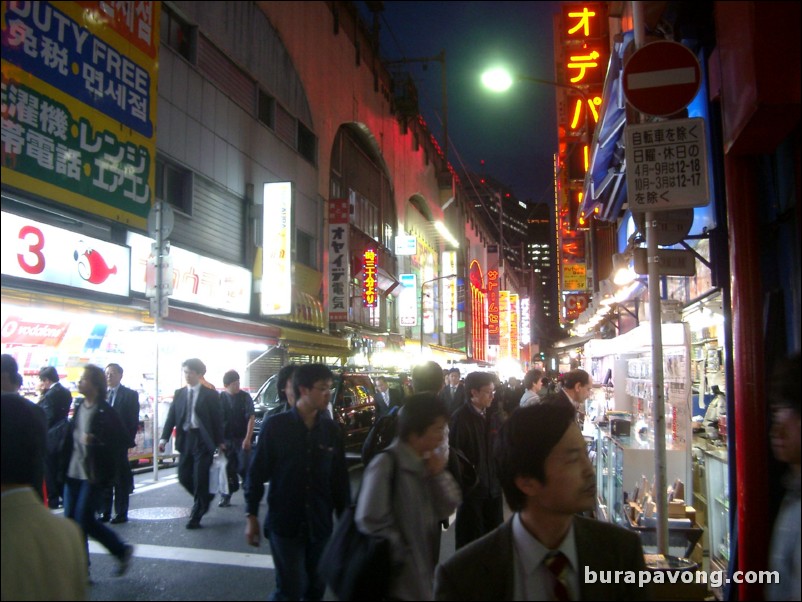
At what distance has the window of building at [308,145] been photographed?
2195 cm

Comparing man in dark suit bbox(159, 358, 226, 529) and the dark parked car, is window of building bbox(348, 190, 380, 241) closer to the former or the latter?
the dark parked car

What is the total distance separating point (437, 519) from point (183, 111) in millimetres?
13273

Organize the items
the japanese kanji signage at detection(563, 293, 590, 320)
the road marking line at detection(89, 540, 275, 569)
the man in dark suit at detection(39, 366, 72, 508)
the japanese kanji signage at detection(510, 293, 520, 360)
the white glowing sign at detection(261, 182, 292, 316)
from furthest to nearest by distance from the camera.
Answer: the japanese kanji signage at detection(510, 293, 520, 360) < the japanese kanji signage at detection(563, 293, 590, 320) < the white glowing sign at detection(261, 182, 292, 316) < the man in dark suit at detection(39, 366, 72, 508) < the road marking line at detection(89, 540, 275, 569)

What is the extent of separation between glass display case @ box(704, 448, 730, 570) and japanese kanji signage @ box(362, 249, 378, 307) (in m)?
19.7

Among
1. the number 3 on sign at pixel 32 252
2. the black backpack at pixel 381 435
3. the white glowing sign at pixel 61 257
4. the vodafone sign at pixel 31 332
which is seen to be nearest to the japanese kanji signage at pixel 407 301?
the vodafone sign at pixel 31 332

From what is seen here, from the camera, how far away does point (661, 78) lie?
16.3 ft

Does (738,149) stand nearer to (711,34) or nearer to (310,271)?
(711,34)

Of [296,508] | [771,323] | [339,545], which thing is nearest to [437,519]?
[339,545]

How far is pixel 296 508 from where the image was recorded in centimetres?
445

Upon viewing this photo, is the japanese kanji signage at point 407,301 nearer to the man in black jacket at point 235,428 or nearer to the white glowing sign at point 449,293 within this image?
the white glowing sign at point 449,293

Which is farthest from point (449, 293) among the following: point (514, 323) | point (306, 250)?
point (514, 323)

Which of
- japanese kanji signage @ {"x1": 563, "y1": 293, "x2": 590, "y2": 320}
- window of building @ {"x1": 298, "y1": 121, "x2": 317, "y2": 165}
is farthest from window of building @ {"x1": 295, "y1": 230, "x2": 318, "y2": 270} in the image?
japanese kanji signage @ {"x1": 563, "y1": 293, "x2": 590, "y2": 320}

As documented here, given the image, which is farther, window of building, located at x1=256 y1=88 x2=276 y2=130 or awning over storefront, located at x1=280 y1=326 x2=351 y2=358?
window of building, located at x1=256 y1=88 x2=276 y2=130

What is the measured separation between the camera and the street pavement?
586 centimetres
